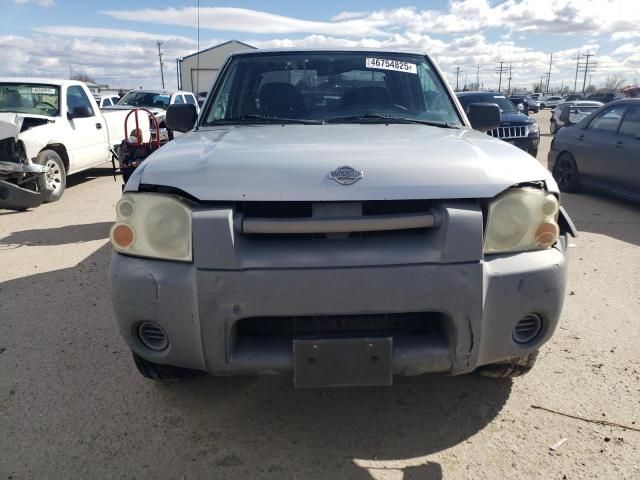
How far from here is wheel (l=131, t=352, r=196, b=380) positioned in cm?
266

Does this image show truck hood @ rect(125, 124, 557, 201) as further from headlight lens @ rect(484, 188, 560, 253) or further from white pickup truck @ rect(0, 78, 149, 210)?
white pickup truck @ rect(0, 78, 149, 210)

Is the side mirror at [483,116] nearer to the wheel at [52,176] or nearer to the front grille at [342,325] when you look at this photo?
the front grille at [342,325]

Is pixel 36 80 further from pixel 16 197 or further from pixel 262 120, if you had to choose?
pixel 262 120

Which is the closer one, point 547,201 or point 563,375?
point 547,201

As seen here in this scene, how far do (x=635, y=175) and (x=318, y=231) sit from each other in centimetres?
663

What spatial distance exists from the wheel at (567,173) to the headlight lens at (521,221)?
7.13 metres

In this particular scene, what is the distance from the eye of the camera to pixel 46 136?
7.99m

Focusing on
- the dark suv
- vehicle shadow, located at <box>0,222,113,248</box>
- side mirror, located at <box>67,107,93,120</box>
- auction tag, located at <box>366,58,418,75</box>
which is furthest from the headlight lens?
the dark suv

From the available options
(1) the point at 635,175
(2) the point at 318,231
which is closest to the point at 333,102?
(2) the point at 318,231

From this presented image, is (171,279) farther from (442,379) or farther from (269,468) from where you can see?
(442,379)

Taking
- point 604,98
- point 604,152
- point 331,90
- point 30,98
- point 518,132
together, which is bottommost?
point 604,98

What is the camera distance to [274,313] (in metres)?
2.09

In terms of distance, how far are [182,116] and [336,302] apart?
2186mm

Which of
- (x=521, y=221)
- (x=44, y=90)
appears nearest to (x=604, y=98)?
(x=44, y=90)
